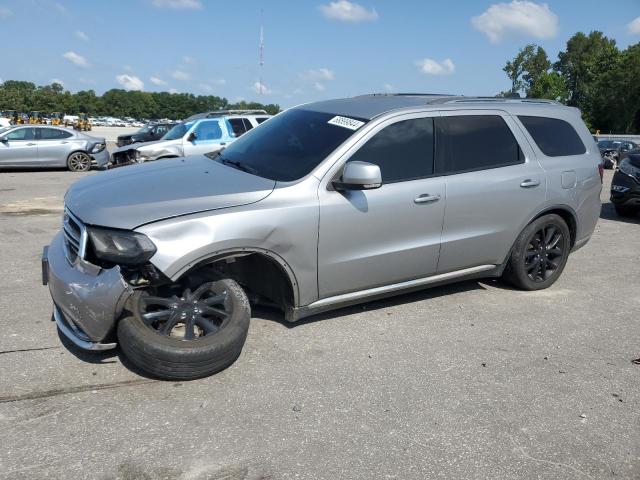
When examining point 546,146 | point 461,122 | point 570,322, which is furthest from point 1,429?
point 546,146

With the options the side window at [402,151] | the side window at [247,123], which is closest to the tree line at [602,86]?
the side window at [247,123]

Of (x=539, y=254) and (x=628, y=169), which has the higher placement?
(x=628, y=169)

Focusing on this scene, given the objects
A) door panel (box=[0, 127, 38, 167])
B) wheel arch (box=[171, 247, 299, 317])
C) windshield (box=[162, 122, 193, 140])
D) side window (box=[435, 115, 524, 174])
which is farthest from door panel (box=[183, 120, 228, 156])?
wheel arch (box=[171, 247, 299, 317])

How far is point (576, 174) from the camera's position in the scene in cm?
542

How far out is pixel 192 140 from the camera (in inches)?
541

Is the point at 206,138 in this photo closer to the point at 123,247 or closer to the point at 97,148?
the point at 97,148

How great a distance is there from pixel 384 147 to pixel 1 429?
3066mm

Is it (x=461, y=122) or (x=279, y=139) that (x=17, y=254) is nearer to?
(x=279, y=139)

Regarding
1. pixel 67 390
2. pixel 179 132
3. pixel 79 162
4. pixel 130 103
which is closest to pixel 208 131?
pixel 179 132

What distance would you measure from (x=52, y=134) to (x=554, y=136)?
587 inches

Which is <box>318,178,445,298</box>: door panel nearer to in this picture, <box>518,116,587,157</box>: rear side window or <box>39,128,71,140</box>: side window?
<box>518,116,587,157</box>: rear side window

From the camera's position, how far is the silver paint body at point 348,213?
348cm

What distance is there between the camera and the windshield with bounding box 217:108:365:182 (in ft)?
13.6

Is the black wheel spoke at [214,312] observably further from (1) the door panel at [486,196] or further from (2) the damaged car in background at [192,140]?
(2) the damaged car in background at [192,140]
